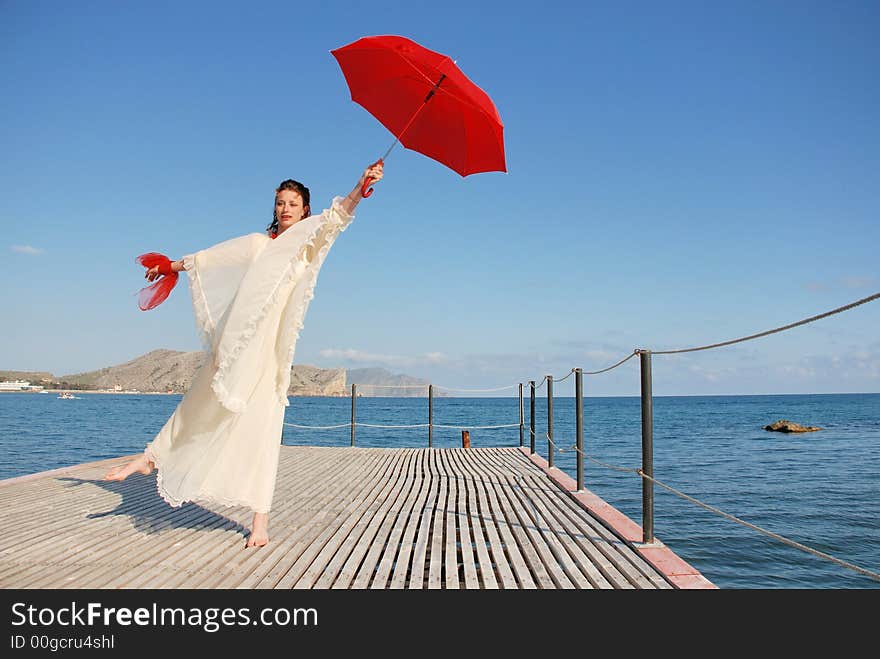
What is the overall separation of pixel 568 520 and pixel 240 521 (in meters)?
2.01

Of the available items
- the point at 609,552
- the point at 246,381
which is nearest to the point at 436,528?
the point at 609,552

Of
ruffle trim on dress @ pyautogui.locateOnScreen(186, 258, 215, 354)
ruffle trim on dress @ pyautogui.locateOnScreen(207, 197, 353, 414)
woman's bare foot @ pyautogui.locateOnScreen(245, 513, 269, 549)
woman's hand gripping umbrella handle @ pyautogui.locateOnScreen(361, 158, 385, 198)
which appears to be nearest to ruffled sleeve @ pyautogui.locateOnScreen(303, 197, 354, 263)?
ruffle trim on dress @ pyautogui.locateOnScreen(207, 197, 353, 414)

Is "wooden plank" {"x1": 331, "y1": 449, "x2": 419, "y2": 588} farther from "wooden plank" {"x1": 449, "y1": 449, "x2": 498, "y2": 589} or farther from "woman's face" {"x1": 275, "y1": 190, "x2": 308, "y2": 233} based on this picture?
"woman's face" {"x1": 275, "y1": 190, "x2": 308, "y2": 233}

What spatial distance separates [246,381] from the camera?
3.17 meters

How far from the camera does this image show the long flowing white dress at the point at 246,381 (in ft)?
10.3

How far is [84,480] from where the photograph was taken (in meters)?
5.55

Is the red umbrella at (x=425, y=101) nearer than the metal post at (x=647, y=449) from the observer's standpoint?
No

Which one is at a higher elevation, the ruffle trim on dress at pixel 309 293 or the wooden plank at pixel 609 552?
the ruffle trim on dress at pixel 309 293

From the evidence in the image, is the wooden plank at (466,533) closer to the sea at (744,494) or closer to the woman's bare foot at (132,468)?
the sea at (744,494)

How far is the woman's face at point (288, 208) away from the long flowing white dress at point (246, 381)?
19cm

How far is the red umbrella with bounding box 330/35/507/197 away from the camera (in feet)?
12.1

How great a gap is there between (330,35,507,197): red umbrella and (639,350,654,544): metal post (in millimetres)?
1447

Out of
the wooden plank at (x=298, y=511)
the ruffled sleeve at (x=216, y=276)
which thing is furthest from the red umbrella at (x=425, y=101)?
the wooden plank at (x=298, y=511)
